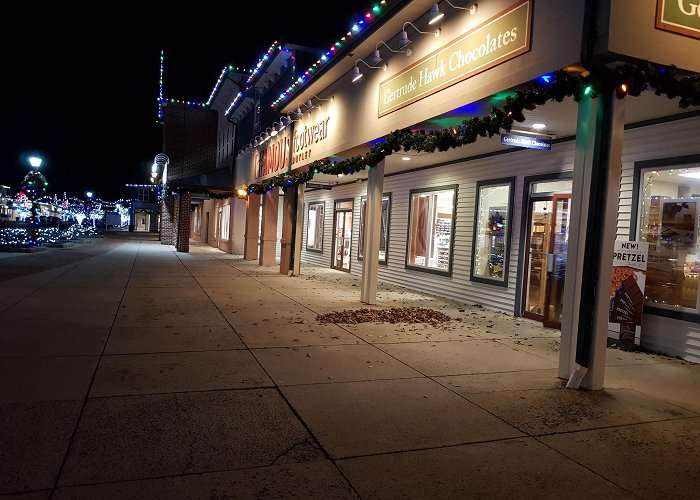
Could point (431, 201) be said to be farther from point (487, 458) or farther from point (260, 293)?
point (487, 458)

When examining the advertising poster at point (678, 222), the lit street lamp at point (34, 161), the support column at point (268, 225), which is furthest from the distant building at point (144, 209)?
the advertising poster at point (678, 222)

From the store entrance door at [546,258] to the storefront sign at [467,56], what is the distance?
2929 mm

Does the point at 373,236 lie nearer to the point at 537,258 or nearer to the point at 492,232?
the point at 492,232

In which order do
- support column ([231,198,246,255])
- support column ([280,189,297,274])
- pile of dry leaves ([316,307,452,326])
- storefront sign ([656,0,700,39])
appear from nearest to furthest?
storefront sign ([656,0,700,39]) → pile of dry leaves ([316,307,452,326]) → support column ([280,189,297,274]) → support column ([231,198,246,255])

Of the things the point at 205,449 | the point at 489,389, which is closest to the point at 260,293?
the point at 489,389

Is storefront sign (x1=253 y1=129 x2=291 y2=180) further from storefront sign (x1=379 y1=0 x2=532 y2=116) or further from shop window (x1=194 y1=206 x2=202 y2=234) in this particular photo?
shop window (x1=194 y1=206 x2=202 y2=234)

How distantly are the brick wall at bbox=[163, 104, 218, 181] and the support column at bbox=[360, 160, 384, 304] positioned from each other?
27616 mm

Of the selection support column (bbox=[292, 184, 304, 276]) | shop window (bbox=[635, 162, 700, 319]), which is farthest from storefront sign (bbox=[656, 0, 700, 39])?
support column (bbox=[292, 184, 304, 276])

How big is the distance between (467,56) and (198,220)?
39.2 metres

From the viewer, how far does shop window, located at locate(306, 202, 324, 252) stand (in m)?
20.2

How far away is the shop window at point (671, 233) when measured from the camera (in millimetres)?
6992

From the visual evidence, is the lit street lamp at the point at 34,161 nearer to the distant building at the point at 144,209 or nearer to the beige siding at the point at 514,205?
the beige siding at the point at 514,205

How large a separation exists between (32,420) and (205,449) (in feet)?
5.01

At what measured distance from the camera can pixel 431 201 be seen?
1291cm
